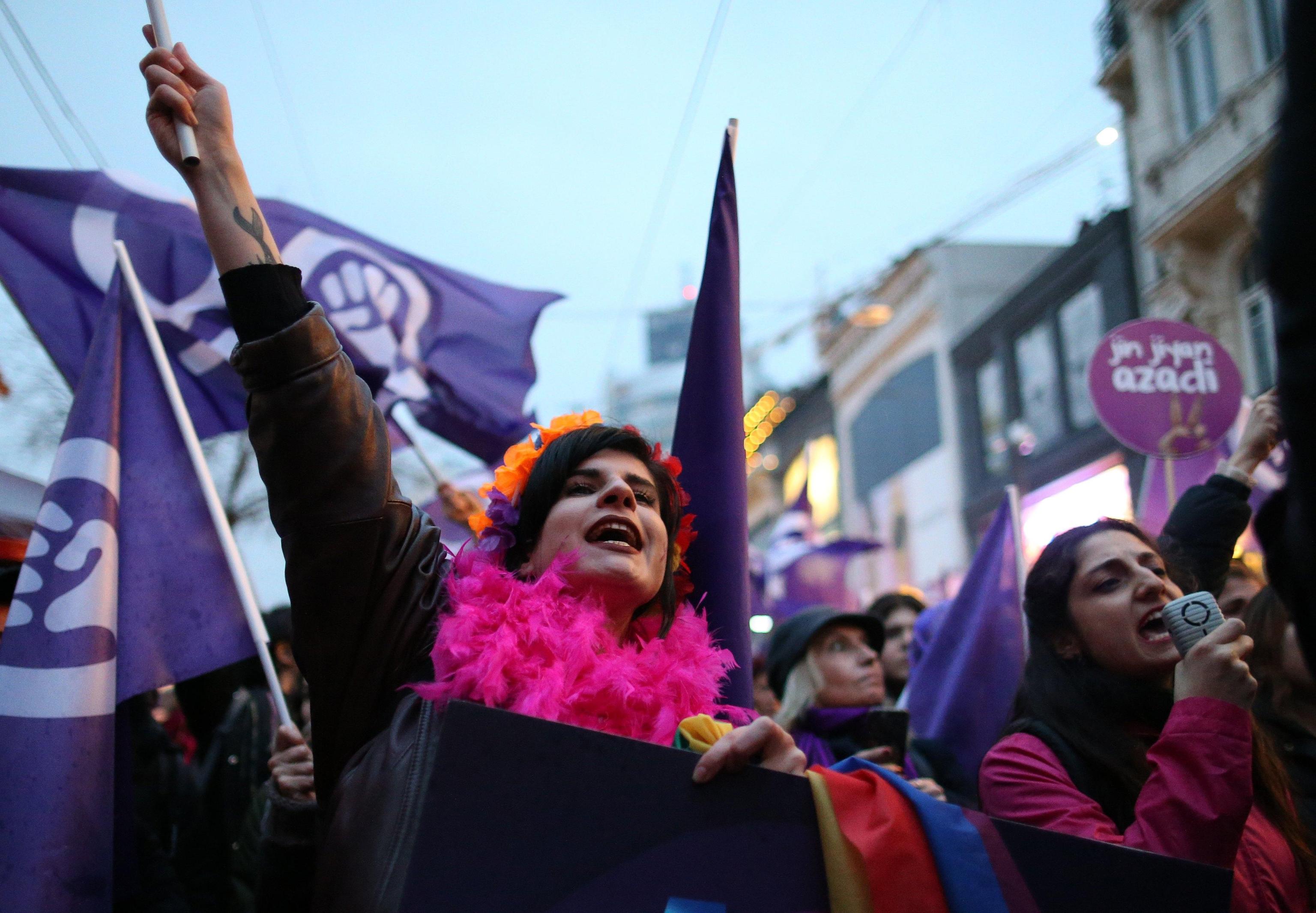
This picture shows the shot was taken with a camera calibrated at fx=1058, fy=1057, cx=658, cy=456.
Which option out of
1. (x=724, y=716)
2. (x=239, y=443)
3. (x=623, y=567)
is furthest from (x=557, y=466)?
(x=239, y=443)

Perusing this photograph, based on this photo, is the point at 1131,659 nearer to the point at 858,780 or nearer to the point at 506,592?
the point at 858,780

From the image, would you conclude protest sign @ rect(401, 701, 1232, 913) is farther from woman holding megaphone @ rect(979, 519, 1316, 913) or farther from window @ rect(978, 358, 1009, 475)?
window @ rect(978, 358, 1009, 475)

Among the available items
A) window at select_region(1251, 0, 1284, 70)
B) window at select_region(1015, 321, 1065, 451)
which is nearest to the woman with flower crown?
window at select_region(1251, 0, 1284, 70)

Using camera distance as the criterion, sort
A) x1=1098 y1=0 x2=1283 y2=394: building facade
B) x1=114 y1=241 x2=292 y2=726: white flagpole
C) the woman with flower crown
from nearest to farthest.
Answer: the woman with flower crown < x1=114 y1=241 x2=292 y2=726: white flagpole < x1=1098 y1=0 x2=1283 y2=394: building facade

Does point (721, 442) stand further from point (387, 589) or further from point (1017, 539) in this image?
point (1017, 539)

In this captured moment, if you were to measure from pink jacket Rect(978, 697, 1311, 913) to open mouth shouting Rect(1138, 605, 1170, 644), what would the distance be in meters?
0.28

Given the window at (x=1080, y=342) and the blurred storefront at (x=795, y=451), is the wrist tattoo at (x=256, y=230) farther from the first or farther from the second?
the blurred storefront at (x=795, y=451)

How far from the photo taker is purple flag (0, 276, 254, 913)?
221 cm

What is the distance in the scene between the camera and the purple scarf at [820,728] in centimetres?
332

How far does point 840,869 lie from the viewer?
133 centimetres

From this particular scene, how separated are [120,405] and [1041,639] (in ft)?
8.09

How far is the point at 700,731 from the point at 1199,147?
13406mm

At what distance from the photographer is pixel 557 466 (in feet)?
6.73

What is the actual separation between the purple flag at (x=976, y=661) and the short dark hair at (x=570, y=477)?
193 cm
